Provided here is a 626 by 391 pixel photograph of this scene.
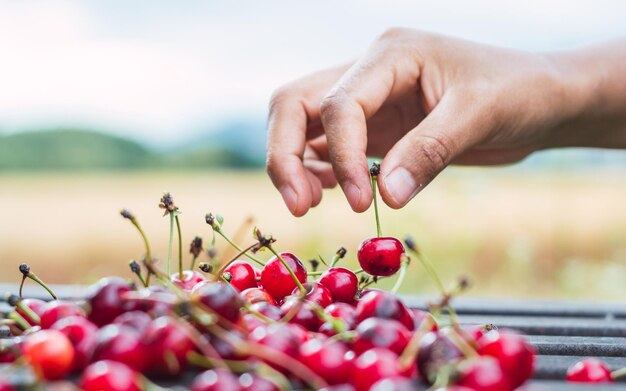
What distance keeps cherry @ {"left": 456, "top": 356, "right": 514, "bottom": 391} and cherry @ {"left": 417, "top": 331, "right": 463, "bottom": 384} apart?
0.03m

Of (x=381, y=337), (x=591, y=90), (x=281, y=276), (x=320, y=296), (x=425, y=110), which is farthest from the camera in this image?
(x=591, y=90)

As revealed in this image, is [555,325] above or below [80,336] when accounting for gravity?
below

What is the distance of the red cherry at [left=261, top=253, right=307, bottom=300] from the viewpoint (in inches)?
45.3

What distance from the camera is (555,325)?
1.43m

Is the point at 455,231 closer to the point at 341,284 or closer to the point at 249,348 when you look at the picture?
the point at 341,284

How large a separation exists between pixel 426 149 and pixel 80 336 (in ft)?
2.69

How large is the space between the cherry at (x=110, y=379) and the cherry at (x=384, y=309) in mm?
311

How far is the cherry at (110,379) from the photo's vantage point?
0.70m

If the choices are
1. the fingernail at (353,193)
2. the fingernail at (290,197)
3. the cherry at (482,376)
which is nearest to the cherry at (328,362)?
the cherry at (482,376)

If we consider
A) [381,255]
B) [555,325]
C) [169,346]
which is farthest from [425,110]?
[169,346]

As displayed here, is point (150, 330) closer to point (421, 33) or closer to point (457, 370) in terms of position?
point (457, 370)

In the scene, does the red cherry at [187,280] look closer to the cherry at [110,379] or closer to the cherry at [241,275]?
the cherry at [241,275]

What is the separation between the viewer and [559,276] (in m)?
4.39

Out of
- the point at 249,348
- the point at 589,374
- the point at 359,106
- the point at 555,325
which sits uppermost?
the point at 359,106
